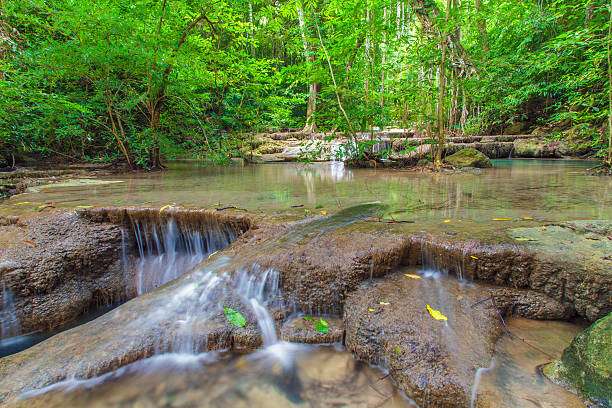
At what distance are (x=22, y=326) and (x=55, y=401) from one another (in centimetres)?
161

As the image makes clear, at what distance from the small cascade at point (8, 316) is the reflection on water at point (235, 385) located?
152 centimetres

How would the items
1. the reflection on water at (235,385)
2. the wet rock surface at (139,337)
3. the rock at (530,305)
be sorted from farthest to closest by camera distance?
the rock at (530,305) < the wet rock surface at (139,337) < the reflection on water at (235,385)

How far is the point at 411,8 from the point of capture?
37.3 feet

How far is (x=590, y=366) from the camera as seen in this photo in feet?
4.07

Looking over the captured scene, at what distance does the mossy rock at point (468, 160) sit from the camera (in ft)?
25.9

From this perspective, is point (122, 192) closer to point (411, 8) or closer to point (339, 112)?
point (339, 112)

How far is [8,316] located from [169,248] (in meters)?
1.37

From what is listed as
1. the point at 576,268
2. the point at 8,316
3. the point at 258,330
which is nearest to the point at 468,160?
the point at 576,268

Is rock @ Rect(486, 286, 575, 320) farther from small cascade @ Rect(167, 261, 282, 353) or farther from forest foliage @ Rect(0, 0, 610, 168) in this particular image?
forest foliage @ Rect(0, 0, 610, 168)

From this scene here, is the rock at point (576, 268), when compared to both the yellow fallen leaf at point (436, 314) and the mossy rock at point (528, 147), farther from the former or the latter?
the mossy rock at point (528, 147)

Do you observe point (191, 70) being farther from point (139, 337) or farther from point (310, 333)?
point (310, 333)

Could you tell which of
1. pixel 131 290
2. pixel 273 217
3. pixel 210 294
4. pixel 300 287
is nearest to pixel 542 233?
pixel 300 287

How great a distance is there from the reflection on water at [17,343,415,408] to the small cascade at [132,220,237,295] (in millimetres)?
1506

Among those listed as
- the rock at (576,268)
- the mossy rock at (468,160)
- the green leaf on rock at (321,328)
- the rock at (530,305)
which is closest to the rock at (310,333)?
the green leaf on rock at (321,328)
